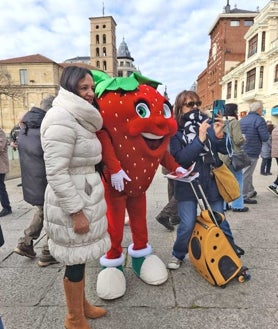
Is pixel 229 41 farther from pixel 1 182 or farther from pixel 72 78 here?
pixel 72 78

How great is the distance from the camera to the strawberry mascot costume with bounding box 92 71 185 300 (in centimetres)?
219

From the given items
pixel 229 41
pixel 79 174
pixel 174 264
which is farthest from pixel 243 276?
pixel 229 41

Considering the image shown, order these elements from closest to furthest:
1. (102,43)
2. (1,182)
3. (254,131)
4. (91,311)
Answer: (91,311), (1,182), (254,131), (102,43)

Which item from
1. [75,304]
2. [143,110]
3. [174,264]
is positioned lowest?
[174,264]

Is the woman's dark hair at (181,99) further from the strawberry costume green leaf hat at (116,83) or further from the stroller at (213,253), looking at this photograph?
the stroller at (213,253)

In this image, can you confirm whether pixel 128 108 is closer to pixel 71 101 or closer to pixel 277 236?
pixel 71 101

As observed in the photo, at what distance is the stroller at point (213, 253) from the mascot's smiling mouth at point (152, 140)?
529mm

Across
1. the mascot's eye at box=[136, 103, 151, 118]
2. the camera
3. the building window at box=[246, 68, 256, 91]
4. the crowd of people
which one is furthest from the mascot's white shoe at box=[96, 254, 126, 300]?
the building window at box=[246, 68, 256, 91]

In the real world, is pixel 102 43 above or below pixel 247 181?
above

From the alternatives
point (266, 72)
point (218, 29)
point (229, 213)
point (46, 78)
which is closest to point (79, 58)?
point (46, 78)

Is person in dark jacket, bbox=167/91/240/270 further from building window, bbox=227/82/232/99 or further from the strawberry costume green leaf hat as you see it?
building window, bbox=227/82/232/99

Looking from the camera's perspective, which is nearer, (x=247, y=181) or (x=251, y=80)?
(x=247, y=181)

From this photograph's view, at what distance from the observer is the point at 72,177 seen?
69.7 inches

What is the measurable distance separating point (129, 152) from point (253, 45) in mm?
31170
